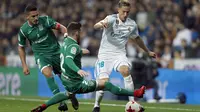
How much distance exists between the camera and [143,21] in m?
26.1

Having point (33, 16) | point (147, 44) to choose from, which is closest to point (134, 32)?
point (33, 16)

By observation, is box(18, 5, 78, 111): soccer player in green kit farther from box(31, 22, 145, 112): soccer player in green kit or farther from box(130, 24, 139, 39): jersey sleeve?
box(31, 22, 145, 112): soccer player in green kit

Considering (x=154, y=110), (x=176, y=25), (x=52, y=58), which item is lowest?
(x=154, y=110)

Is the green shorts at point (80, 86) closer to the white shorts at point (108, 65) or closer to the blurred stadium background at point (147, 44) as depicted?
the white shorts at point (108, 65)

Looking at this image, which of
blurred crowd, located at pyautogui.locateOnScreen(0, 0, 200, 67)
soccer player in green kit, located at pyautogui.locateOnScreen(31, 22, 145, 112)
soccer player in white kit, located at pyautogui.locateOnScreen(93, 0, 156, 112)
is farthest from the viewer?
blurred crowd, located at pyautogui.locateOnScreen(0, 0, 200, 67)

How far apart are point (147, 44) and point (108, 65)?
10.2m

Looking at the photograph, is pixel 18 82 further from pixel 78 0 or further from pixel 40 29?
pixel 40 29

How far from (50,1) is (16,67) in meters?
5.80

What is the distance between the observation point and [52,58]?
1548 centimetres

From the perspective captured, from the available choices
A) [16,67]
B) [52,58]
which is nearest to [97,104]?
[52,58]

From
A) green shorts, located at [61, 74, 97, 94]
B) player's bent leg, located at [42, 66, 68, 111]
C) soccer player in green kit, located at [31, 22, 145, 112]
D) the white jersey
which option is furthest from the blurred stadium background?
green shorts, located at [61, 74, 97, 94]

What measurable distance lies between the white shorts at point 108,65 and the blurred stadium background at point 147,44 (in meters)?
7.44

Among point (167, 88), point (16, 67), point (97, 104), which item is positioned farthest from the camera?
point (16, 67)

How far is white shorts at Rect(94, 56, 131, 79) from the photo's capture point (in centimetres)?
1460
